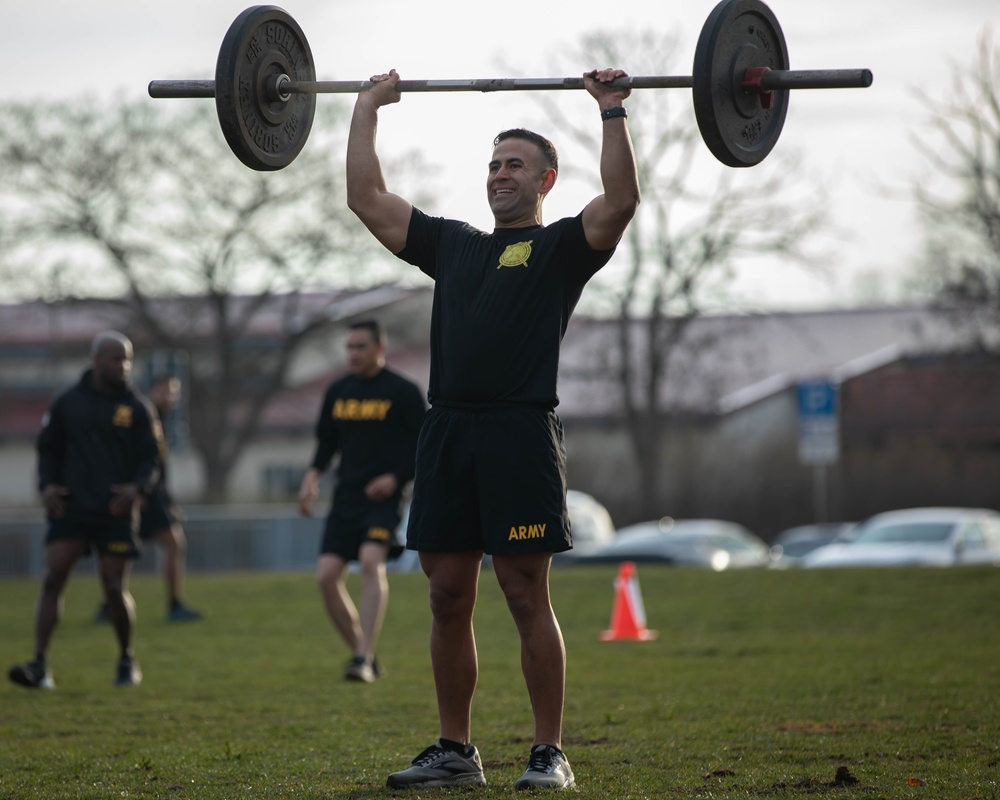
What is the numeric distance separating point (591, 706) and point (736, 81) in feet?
11.3

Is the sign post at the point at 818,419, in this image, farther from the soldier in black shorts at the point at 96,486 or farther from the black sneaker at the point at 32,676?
the black sneaker at the point at 32,676

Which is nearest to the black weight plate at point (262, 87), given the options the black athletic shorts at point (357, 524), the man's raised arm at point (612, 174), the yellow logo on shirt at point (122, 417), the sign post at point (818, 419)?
the man's raised arm at point (612, 174)

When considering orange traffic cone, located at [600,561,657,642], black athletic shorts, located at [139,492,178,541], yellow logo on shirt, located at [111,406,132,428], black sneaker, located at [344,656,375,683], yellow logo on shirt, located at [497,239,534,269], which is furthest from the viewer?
black athletic shorts, located at [139,492,178,541]

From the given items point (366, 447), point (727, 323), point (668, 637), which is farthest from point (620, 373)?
point (366, 447)

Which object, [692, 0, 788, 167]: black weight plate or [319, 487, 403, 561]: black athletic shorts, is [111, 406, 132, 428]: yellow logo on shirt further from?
[692, 0, 788, 167]: black weight plate

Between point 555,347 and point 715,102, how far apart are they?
1072 mm

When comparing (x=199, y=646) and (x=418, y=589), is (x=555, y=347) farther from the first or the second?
(x=418, y=589)

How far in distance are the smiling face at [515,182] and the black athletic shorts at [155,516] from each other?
888 cm

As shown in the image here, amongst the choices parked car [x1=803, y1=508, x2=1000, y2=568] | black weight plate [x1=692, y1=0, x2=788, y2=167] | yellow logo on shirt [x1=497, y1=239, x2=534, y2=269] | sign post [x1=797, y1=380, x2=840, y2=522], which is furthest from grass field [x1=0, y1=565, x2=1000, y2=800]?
sign post [x1=797, y1=380, x2=840, y2=522]

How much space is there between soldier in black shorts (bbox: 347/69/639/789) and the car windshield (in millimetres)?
16379

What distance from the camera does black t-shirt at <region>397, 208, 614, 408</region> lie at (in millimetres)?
5141

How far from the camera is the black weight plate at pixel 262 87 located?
5730 millimetres

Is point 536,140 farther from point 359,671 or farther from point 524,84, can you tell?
point 359,671

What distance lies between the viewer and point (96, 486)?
29.4ft
